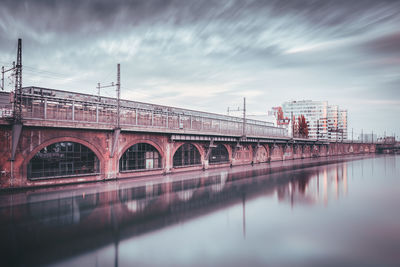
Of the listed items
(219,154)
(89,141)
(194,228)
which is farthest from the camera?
(219,154)

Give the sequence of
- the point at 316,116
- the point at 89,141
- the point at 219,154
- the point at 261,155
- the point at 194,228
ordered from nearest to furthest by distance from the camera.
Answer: the point at 194,228 < the point at 89,141 < the point at 219,154 < the point at 261,155 < the point at 316,116

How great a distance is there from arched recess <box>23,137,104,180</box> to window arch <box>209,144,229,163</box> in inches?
766

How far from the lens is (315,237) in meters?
11.4

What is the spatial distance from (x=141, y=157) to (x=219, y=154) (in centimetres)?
1670

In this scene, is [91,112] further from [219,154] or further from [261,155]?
[261,155]

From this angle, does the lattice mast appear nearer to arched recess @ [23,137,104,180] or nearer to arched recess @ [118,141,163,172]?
arched recess @ [23,137,104,180]

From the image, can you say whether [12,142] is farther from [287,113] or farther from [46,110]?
[287,113]

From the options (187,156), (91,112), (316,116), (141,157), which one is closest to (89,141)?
(91,112)

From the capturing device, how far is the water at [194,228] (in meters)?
9.27

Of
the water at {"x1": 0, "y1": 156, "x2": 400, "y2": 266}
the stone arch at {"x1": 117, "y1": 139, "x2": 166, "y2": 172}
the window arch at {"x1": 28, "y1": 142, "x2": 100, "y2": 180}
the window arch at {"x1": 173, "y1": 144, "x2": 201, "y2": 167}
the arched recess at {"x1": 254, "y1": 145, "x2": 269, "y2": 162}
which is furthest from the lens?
the arched recess at {"x1": 254, "y1": 145, "x2": 269, "y2": 162}

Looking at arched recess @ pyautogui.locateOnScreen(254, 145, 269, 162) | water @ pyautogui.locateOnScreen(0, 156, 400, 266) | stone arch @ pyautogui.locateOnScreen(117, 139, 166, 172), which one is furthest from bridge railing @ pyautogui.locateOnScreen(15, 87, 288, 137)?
arched recess @ pyautogui.locateOnScreen(254, 145, 269, 162)

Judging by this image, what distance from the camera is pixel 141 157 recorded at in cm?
2767

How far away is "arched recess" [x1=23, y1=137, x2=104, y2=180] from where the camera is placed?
64.6ft

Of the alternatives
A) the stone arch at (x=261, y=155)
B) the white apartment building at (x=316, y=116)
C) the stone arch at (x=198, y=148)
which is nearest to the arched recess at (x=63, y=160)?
the stone arch at (x=198, y=148)
